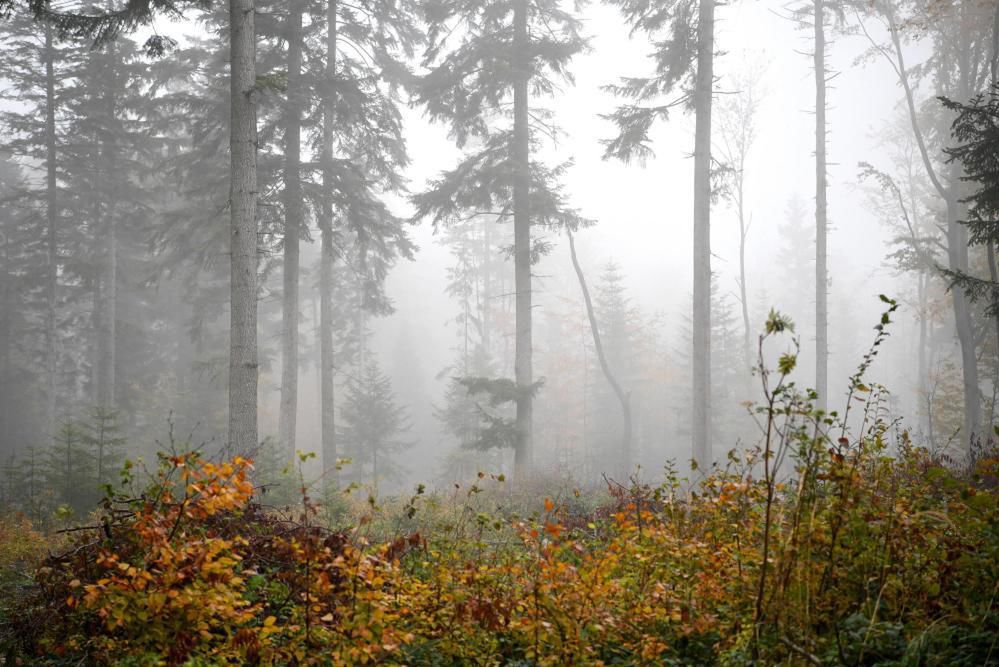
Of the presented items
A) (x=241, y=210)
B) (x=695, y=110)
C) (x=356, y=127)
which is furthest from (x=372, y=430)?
(x=695, y=110)

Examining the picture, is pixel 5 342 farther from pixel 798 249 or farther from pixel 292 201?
pixel 798 249

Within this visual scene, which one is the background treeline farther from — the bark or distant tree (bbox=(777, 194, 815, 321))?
distant tree (bbox=(777, 194, 815, 321))

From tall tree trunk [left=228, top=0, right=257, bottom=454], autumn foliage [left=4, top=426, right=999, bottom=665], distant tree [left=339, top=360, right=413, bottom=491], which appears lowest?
distant tree [left=339, top=360, right=413, bottom=491]

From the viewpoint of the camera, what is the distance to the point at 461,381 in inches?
561

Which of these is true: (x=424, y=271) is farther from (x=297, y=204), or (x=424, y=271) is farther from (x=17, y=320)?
(x=297, y=204)

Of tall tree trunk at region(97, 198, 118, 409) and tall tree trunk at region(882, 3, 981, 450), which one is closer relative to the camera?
tall tree trunk at region(882, 3, 981, 450)

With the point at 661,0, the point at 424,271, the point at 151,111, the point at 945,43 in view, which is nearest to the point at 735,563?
the point at 661,0

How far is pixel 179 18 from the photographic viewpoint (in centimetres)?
908

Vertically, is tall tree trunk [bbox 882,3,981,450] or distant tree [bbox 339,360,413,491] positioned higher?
tall tree trunk [bbox 882,3,981,450]

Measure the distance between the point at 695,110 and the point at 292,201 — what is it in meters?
9.89

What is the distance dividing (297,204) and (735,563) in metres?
13.3

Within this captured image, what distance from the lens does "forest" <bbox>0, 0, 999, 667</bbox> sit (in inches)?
129

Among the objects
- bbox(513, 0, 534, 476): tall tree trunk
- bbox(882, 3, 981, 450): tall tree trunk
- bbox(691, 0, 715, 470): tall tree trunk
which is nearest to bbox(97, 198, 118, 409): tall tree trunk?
bbox(513, 0, 534, 476): tall tree trunk

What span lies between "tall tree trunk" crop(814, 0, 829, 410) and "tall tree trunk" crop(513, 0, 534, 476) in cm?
825
